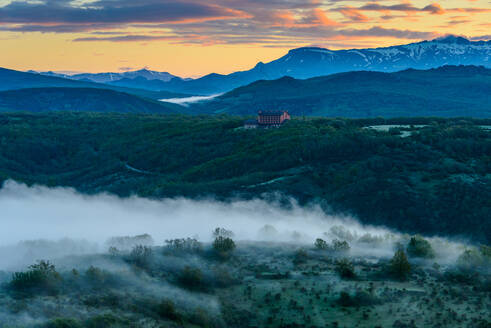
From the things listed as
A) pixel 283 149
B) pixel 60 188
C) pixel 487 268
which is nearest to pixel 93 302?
pixel 487 268

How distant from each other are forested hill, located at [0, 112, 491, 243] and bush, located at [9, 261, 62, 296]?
61.3 metres

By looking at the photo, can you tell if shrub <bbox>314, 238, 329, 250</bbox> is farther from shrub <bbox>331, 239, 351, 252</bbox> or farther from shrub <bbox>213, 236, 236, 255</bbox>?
shrub <bbox>213, 236, 236, 255</bbox>

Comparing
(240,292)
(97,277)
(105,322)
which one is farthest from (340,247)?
(105,322)

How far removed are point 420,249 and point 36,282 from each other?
1445 inches

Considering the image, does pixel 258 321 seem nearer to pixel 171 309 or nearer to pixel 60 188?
pixel 171 309

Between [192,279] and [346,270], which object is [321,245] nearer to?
[346,270]

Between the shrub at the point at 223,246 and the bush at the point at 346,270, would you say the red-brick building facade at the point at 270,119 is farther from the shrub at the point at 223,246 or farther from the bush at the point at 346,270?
the bush at the point at 346,270

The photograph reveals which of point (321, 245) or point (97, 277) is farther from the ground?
point (97, 277)

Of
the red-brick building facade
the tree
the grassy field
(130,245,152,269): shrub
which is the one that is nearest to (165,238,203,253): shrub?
the grassy field

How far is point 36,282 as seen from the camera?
43719mm

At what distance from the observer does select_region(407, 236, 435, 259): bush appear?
193 feet

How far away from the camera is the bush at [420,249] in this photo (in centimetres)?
5869

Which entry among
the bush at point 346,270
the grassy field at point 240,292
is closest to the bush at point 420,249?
the grassy field at point 240,292

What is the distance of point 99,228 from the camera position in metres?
81.4
